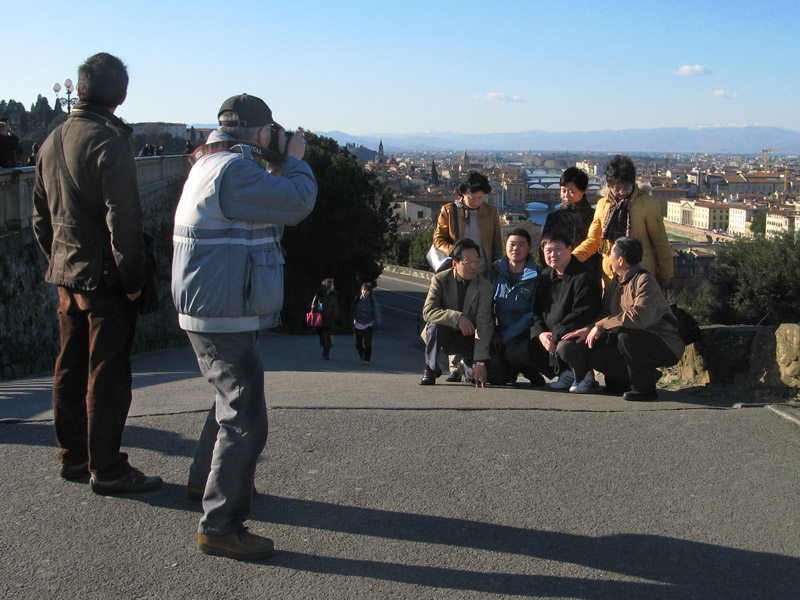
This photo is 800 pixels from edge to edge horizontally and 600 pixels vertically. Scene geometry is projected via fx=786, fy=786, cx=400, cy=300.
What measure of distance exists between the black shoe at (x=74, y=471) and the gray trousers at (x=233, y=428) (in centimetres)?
99

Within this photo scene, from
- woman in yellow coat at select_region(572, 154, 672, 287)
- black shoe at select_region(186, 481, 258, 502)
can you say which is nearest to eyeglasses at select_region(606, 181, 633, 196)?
woman in yellow coat at select_region(572, 154, 672, 287)

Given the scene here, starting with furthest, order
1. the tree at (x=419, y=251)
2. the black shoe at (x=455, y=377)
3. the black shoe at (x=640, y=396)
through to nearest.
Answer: the tree at (x=419, y=251) < the black shoe at (x=455, y=377) < the black shoe at (x=640, y=396)

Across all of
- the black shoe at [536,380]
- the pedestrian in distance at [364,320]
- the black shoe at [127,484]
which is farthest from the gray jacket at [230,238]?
the pedestrian in distance at [364,320]

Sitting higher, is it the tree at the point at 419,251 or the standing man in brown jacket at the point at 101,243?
the standing man in brown jacket at the point at 101,243

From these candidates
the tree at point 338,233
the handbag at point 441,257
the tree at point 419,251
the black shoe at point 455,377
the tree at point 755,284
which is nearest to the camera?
the handbag at point 441,257

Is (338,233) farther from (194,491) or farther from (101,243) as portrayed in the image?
(194,491)

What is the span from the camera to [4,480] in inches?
148

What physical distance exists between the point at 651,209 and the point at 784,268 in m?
25.4

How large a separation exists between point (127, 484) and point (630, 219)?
4.48 m

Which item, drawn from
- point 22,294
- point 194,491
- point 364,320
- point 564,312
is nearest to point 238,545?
point 194,491

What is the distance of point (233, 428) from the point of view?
3109mm

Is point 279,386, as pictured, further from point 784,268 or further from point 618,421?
point 784,268

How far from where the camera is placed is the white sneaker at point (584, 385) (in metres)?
6.26

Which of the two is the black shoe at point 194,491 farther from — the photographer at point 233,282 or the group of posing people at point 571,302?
the group of posing people at point 571,302
